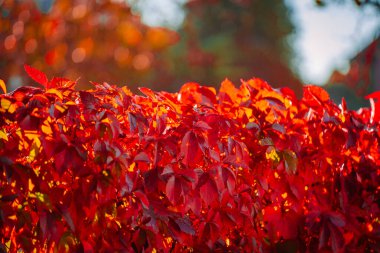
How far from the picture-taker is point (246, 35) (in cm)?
2680

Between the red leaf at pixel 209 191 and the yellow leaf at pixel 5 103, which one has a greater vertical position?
Answer: the red leaf at pixel 209 191

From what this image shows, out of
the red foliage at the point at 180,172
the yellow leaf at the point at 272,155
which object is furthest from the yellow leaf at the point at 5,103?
the yellow leaf at the point at 272,155

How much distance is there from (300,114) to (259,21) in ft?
82.3

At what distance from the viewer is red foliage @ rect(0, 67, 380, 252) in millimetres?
1920

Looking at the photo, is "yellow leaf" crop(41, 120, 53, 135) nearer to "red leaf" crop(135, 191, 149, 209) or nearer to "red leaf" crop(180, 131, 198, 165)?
"red leaf" crop(135, 191, 149, 209)

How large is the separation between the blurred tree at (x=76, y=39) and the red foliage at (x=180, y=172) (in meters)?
10.1

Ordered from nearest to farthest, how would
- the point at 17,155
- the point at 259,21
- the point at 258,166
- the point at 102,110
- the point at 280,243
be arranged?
the point at 17,155, the point at 102,110, the point at 258,166, the point at 280,243, the point at 259,21

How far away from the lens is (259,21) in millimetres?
26781

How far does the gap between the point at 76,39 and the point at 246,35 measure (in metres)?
14.0

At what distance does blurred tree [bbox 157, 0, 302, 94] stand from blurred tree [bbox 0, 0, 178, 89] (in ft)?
17.8

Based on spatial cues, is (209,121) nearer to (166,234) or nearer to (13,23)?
(166,234)

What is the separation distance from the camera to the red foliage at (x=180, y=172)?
6.30ft

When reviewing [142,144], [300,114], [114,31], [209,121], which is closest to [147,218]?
[142,144]

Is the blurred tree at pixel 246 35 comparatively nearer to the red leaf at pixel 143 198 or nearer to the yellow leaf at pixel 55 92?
the yellow leaf at pixel 55 92
